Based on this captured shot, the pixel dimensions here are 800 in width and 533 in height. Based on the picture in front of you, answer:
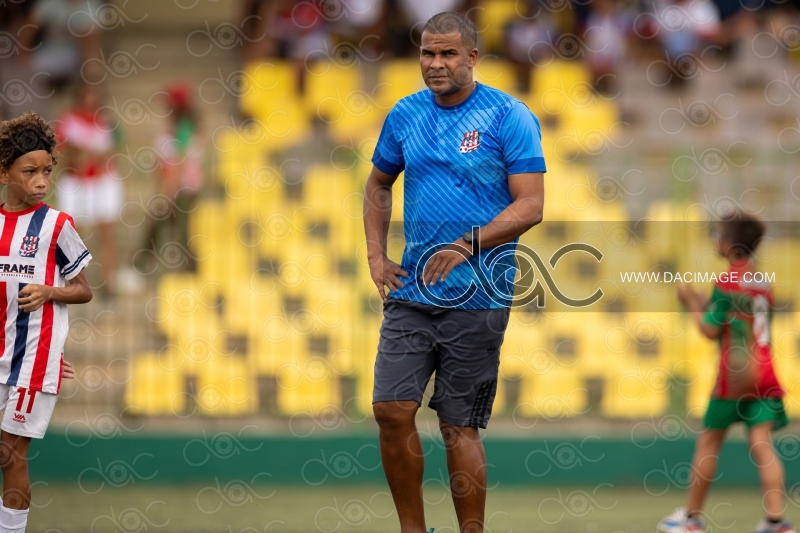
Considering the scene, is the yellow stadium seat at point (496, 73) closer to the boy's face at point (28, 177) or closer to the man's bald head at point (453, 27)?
the man's bald head at point (453, 27)

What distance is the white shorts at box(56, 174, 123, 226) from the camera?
8.27 meters

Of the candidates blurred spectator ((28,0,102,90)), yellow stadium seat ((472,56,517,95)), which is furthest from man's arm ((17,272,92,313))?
blurred spectator ((28,0,102,90))

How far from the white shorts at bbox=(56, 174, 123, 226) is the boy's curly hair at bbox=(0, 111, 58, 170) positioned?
11.3 ft

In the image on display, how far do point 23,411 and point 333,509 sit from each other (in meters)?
2.87

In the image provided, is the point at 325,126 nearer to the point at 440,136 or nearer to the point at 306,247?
the point at 306,247

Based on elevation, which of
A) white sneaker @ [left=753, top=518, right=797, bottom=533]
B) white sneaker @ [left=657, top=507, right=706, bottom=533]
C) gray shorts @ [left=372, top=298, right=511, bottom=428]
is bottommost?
white sneaker @ [left=657, top=507, right=706, bottom=533]

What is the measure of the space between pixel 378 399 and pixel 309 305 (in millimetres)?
3670

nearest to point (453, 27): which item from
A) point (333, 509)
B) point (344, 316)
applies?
point (333, 509)

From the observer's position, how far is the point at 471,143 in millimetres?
4633

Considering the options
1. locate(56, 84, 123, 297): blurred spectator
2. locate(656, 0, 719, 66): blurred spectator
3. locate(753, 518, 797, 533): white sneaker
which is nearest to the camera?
locate(753, 518, 797, 533): white sneaker

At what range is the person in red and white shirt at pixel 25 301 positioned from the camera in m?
4.62

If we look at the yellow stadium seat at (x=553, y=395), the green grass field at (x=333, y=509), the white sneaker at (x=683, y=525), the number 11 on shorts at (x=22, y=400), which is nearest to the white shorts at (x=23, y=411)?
the number 11 on shorts at (x=22, y=400)

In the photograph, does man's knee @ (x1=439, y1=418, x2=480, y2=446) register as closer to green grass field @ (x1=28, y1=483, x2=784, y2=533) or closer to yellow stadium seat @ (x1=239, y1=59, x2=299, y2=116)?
green grass field @ (x1=28, y1=483, x2=784, y2=533)

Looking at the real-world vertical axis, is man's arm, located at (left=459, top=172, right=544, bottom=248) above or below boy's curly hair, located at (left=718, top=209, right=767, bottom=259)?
above
